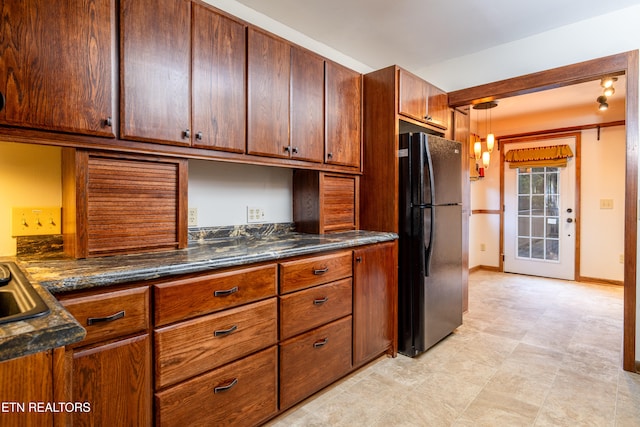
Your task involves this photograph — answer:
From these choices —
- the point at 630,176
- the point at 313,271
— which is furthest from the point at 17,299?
the point at 630,176

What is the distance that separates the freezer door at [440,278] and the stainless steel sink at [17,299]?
2191 mm

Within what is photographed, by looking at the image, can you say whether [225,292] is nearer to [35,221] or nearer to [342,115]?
[35,221]

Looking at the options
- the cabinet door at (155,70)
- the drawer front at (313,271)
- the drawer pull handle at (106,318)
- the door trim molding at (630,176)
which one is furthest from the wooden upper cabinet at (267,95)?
the door trim molding at (630,176)

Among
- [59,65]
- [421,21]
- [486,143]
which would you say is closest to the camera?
[59,65]

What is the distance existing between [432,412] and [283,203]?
167 cm

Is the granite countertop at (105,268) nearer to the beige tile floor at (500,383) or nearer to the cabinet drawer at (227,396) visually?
the cabinet drawer at (227,396)

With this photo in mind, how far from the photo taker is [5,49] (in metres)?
1.21

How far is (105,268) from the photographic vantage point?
1.25 meters

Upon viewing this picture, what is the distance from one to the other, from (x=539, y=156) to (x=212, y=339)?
539 cm

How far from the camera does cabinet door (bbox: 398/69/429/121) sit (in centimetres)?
254

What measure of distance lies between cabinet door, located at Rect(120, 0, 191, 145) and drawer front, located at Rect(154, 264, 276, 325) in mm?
702

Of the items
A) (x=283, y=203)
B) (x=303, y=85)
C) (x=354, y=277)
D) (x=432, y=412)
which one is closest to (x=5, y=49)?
(x=303, y=85)

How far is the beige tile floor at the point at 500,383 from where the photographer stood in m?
1.82

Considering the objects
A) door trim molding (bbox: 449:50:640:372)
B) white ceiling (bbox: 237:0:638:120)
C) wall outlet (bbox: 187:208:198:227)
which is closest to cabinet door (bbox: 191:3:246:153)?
wall outlet (bbox: 187:208:198:227)
